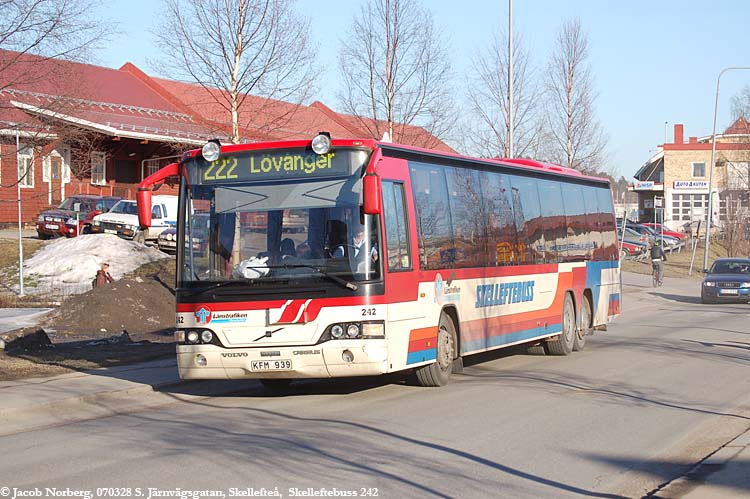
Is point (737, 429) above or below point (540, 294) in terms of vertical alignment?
below

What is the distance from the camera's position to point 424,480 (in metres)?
7.98

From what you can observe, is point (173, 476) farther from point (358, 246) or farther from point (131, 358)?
point (131, 358)

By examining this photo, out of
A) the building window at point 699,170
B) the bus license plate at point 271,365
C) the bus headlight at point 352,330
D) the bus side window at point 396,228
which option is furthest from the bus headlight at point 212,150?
the building window at point 699,170

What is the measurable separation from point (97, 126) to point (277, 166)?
93.7 ft

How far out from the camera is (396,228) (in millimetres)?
12547

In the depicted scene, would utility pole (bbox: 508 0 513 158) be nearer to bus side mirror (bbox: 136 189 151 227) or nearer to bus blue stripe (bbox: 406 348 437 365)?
bus blue stripe (bbox: 406 348 437 365)

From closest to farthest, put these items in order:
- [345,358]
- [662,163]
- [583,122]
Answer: [345,358]
[583,122]
[662,163]

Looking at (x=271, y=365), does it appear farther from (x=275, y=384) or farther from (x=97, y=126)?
(x=97, y=126)

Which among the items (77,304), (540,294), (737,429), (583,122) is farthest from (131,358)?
(583,122)

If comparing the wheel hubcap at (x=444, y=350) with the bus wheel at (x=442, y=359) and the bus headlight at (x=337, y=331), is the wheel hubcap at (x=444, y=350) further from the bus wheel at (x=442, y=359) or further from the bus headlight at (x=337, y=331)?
the bus headlight at (x=337, y=331)

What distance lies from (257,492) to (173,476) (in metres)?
0.98

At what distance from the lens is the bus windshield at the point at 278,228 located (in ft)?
39.4

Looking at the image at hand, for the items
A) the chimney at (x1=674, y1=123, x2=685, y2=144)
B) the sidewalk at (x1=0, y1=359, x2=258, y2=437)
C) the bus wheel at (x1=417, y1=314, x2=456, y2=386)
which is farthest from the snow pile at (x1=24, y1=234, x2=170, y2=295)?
the chimney at (x1=674, y1=123, x2=685, y2=144)

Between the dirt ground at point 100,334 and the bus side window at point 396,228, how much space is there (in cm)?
582
